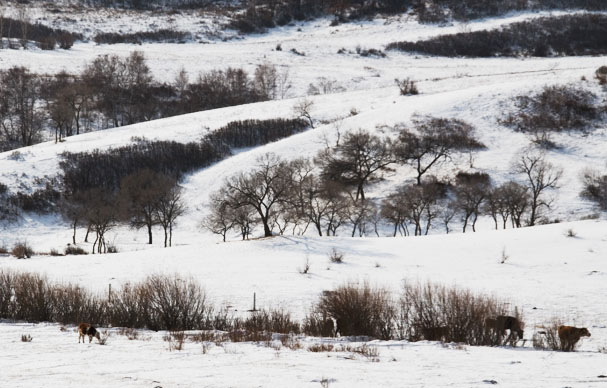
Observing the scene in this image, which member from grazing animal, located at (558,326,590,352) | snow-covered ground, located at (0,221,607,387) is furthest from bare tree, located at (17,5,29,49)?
grazing animal, located at (558,326,590,352)

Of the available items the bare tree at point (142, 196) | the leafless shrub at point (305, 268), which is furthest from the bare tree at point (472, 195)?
the bare tree at point (142, 196)

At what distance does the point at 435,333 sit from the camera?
17281 millimetres

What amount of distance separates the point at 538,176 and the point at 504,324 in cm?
5018

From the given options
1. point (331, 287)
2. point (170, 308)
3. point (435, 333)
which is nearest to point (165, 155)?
point (331, 287)

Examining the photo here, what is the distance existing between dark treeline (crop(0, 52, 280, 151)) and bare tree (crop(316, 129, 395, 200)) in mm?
39901

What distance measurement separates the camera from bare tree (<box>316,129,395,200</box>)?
66.5 metres

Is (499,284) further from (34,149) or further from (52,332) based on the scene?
(34,149)

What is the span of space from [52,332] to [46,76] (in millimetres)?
95391

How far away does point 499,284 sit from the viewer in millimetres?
27375

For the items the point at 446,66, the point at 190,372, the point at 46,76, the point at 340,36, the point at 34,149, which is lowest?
the point at 190,372

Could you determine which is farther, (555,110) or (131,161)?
(555,110)

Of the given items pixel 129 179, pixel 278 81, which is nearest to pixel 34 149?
pixel 129 179

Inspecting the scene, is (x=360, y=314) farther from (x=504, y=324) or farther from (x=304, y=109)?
(x=304, y=109)

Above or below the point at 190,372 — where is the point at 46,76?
above
